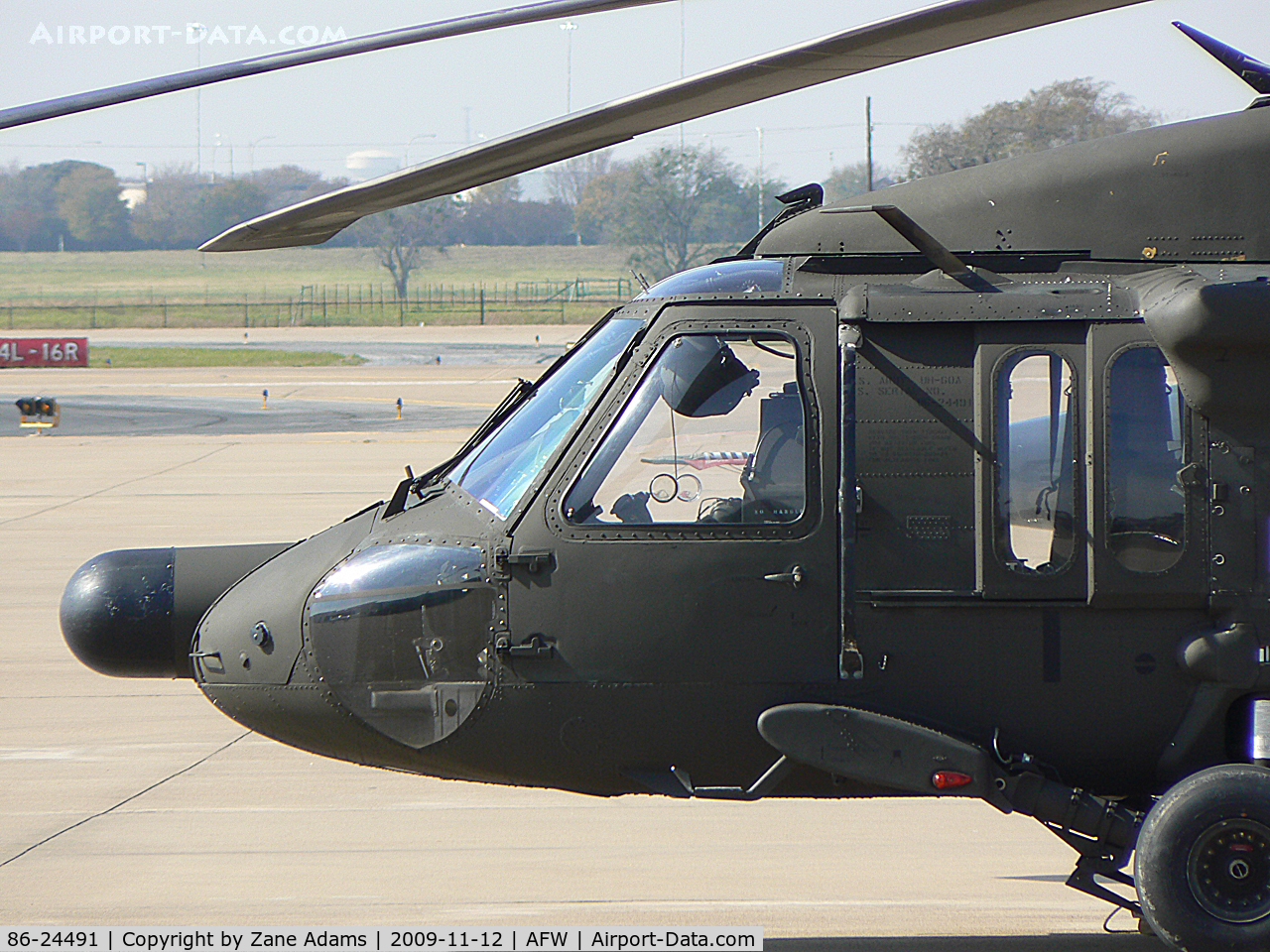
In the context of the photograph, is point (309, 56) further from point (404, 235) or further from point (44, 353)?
point (404, 235)

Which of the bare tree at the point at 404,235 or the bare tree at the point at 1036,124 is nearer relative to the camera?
the bare tree at the point at 1036,124

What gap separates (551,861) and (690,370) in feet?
8.84

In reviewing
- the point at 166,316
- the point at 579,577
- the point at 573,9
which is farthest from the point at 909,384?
the point at 166,316

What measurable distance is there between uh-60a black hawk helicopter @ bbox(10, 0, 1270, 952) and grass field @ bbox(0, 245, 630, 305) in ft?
370

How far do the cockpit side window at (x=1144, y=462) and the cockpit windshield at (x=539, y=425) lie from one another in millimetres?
1829

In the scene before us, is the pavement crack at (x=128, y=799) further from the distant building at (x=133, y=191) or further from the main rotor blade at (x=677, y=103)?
the distant building at (x=133, y=191)

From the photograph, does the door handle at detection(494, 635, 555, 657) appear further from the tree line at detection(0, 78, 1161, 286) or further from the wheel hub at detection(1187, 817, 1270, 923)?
the tree line at detection(0, 78, 1161, 286)

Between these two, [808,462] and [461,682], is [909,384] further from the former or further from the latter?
[461,682]

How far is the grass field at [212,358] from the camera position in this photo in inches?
2014

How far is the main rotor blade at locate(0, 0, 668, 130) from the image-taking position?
3.99m

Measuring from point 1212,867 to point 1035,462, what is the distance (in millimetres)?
1521

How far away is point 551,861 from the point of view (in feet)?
21.4

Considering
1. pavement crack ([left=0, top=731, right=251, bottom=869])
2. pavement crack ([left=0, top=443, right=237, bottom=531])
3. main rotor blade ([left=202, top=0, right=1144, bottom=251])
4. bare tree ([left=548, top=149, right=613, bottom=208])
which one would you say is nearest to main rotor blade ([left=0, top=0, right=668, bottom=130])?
main rotor blade ([left=202, top=0, right=1144, bottom=251])

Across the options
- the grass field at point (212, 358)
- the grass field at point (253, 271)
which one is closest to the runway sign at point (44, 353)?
the grass field at point (212, 358)
